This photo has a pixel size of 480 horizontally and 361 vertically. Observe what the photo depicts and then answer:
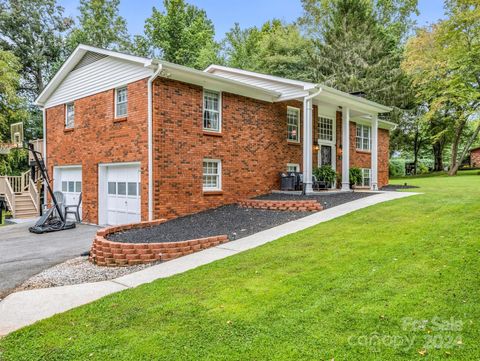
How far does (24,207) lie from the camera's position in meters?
16.8

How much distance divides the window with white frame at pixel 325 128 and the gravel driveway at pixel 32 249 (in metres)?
Result: 10.5

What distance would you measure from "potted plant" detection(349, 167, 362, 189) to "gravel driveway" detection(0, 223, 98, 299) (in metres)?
11.8

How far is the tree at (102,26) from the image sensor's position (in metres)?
31.9

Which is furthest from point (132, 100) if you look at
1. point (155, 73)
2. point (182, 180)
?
point (182, 180)

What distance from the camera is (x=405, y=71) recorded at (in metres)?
28.2

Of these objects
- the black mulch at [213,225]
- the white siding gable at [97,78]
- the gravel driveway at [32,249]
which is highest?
the white siding gable at [97,78]

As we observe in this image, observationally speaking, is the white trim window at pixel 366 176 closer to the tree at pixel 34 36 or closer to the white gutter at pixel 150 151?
the white gutter at pixel 150 151

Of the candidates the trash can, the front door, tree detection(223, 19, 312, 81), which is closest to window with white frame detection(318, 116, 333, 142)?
the front door

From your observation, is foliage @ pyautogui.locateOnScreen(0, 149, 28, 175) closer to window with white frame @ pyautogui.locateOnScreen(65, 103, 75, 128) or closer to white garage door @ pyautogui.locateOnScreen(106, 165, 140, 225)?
window with white frame @ pyautogui.locateOnScreen(65, 103, 75, 128)

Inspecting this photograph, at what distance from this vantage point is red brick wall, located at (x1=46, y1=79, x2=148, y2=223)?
35.8 ft

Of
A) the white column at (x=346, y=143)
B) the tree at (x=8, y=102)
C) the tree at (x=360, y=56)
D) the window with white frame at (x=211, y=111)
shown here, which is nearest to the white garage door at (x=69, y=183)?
the window with white frame at (x=211, y=111)

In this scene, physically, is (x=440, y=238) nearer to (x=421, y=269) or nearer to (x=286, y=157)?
(x=421, y=269)

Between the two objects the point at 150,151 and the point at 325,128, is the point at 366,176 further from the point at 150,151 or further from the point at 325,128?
the point at 150,151

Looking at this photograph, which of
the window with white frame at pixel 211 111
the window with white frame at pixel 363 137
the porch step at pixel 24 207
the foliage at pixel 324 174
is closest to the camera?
the window with white frame at pixel 211 111
